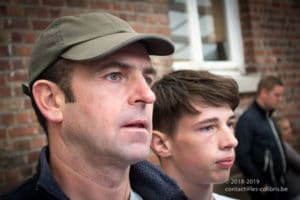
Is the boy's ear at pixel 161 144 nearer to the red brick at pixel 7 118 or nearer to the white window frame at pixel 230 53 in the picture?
the red brick at pixel 7 118

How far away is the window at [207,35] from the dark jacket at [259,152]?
2.84 ft

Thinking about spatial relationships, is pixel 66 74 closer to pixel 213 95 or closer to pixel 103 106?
pixel 103 106

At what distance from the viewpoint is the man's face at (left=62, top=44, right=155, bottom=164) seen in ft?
3.98

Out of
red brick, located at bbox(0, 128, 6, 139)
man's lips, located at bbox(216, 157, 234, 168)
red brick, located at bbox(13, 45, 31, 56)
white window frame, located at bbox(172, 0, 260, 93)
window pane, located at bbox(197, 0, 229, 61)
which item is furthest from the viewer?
window pane, located at bbox(197, 0, 229, 61)

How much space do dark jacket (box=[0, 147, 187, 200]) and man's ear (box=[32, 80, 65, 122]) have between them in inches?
6.1

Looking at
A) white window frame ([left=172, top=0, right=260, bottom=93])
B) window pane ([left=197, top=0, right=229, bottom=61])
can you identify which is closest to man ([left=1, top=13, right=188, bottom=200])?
white window frame ([left=172, top=0, right=260, bottom=93])

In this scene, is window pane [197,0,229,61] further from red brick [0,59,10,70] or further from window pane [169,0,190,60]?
red brick [0,59,10,70]

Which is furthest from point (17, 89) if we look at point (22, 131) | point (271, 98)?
point (271, 98)

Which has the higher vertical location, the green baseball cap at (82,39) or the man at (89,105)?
the green baseball cap at (82,39)

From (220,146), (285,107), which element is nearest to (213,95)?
(220,146)

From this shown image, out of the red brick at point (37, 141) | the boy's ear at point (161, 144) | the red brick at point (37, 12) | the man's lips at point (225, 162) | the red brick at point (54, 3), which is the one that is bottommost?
the red brick at point (37, 141)

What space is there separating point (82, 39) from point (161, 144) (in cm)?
90

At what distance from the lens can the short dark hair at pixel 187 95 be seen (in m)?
1.93

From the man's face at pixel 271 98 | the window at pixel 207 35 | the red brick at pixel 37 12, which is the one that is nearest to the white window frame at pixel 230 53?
the window at pixel 207 35
